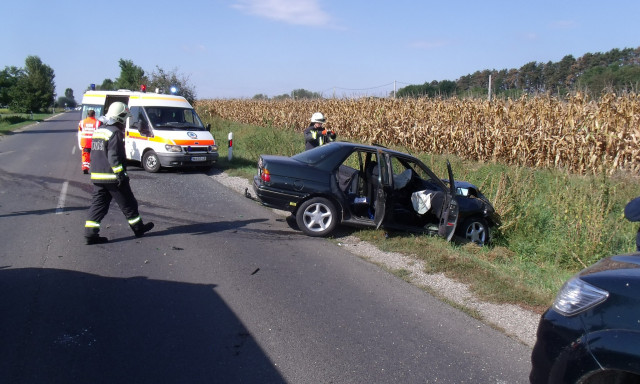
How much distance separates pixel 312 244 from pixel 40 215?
4.89m

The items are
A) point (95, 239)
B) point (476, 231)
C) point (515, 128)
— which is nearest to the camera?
point (95, 239)

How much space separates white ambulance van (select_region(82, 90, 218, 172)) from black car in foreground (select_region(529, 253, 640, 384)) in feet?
42.0

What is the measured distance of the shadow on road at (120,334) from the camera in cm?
382

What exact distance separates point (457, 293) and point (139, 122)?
11880mm

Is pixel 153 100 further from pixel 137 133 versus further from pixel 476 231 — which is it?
pixel 476 231

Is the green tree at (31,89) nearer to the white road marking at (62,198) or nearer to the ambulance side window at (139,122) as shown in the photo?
the ambulance side window at (139,122)

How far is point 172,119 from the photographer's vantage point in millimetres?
15617

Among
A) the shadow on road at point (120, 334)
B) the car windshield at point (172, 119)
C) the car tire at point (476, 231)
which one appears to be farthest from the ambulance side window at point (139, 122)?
the car tire at point (476, 231)

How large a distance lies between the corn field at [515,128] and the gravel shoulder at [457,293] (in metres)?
4.59

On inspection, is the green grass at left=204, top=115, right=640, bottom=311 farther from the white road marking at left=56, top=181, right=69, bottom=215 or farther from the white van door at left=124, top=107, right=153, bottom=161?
the white van door at left=124, top=107, right=153, bottom=161

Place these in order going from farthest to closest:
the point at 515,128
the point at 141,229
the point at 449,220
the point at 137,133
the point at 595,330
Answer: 1. the point at 137,133
2. the point at 515,128
3. the point at 449,220
4. the point at 141,229
5. the point at 595,330

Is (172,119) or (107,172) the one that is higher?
(172,119)

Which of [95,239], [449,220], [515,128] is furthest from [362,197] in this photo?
[515,128]

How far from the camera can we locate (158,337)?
14.5 ft
